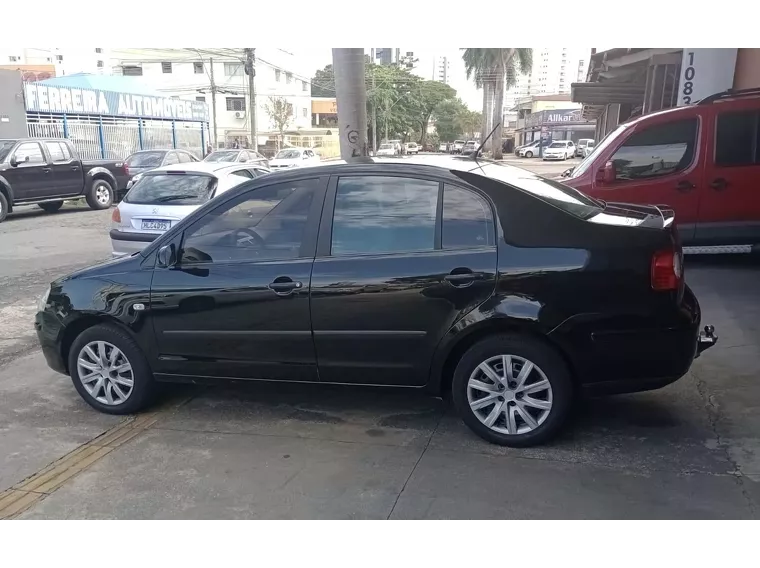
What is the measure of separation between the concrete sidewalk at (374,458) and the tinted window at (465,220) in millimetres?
1217

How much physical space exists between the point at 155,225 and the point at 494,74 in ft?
139

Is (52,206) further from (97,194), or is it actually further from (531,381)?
(531,381)

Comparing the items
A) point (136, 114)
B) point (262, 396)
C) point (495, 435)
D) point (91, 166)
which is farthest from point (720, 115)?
point (136, 114)

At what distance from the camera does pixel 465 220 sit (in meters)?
4.00

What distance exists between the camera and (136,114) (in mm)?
29953

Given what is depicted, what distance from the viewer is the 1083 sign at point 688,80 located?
Result: 11.0 m

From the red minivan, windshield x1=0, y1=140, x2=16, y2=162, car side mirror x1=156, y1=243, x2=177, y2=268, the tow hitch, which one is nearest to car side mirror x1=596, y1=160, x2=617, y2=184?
the red minivan

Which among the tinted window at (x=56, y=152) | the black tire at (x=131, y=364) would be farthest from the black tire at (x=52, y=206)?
the black tire at (x=131, y=364)

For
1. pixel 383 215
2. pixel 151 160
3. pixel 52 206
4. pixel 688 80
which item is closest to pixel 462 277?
pixel 383 215

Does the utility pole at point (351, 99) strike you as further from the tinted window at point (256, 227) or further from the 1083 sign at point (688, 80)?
the 1083 sign at point (688, 80)

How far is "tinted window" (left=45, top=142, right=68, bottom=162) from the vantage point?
16.2 m

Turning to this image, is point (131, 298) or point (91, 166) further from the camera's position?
point (91, 166)
